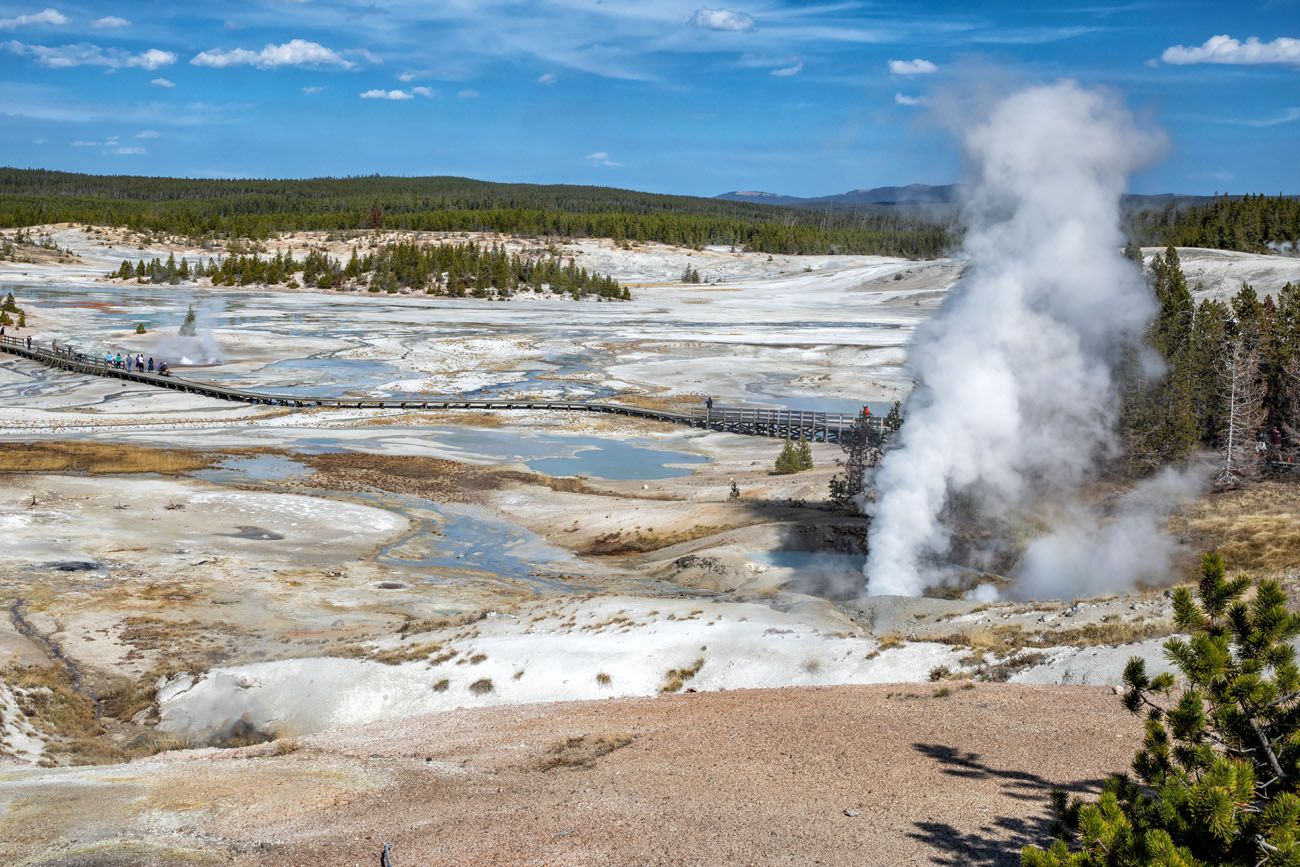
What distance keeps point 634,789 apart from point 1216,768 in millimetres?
6885

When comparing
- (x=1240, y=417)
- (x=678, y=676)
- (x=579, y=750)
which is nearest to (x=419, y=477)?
(x=678, y=676)

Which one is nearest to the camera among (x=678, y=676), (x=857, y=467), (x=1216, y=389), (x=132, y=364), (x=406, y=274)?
(x=678, y=676)

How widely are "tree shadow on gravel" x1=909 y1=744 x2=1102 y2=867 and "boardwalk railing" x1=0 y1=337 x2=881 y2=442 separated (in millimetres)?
36265

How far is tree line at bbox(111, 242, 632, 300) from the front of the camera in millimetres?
117812

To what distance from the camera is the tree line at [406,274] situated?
11781 cm

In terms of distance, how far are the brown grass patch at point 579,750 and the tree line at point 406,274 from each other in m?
105

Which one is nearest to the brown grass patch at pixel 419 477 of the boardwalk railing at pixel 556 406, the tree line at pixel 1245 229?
the boardwalk railing at pixel 556 406

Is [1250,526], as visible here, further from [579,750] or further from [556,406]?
[556,406]

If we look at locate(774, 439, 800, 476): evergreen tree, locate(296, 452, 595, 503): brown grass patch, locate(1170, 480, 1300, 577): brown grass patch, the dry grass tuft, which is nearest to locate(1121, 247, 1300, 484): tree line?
locate(1170, 480, 1300, 577): brown grass patch

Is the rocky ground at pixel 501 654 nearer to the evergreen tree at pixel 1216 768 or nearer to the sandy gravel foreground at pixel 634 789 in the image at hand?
the sandy gravel foreground at pixel 634 789

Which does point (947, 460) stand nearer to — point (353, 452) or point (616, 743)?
point (616, 743)

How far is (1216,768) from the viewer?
21.0ft

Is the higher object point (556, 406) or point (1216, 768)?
point (1216, 768)

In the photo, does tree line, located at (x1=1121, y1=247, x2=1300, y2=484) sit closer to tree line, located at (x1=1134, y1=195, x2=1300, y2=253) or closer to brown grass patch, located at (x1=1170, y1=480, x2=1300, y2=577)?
A: brown grass patch, located at (x1=1170, y1=480, x2=1300, y2=577)
